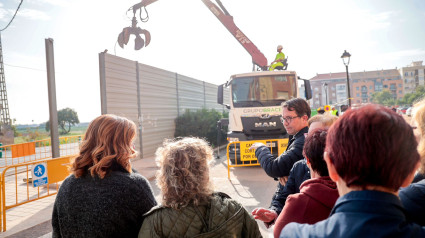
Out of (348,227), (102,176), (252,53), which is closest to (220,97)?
(252,53)

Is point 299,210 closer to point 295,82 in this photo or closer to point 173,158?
point 173,158

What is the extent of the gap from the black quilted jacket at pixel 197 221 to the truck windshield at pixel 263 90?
7.37 metres

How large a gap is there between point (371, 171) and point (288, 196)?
766mm

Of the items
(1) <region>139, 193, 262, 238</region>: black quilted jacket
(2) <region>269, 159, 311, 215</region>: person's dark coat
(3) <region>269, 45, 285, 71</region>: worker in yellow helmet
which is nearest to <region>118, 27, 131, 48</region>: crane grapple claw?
(3) <region>269, 45, 285, 71</region>: worker in yellow helmet

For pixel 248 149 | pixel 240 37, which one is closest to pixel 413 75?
pixel 240 37

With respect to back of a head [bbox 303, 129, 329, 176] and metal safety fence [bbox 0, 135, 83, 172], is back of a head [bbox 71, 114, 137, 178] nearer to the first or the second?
back of a head [bbox 303, 129, 329, 176]

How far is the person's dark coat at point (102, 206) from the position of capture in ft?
5.58

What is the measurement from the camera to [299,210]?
4.93 ft

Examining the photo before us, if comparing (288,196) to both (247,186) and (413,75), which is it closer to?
(247,186)

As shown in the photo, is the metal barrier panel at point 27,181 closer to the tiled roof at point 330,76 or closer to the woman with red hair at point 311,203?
the woman with red hair at point 311,203

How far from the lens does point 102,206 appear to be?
169 cm

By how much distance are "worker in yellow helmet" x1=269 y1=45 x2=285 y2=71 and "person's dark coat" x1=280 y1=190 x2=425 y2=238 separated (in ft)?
30.1

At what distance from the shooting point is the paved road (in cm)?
556

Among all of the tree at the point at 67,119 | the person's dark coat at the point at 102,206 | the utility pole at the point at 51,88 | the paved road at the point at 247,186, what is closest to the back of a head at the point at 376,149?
the person's dark coat at the point at 102,206
